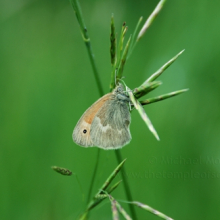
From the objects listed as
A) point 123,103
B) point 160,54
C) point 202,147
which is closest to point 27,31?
point 160,54

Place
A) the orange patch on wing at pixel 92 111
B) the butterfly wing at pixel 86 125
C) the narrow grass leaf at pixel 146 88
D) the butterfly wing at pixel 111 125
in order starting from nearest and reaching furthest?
the narrow grass leaf at pixel 146 88 → the butterfly wing at pixel 111 125 → the butterfly wing at pixel 86 125 → the orange patch on wing at pixel 92 111

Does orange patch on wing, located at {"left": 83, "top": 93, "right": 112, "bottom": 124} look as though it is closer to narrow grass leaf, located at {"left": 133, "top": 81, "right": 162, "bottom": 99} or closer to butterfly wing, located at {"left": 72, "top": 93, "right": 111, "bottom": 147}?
butterfly wing, located at {"left": 72, "top": 93, "right": 111, "bottom": 147}

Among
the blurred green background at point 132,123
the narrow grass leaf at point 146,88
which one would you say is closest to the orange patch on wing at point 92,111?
the blurred green background at point 132,123

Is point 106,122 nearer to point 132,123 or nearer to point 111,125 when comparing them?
point 111,125

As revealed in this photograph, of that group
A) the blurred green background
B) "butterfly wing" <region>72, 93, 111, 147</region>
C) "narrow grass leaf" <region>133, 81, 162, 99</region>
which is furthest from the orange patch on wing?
"narrow grass leaf" <region>133, 81, 162, 99</region>

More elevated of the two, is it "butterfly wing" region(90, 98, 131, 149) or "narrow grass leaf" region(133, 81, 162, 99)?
"narrow grass leaf" region(133, 81, 162, 99)

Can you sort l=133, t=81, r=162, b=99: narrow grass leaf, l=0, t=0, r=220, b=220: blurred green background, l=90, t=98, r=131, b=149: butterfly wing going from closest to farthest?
l=133, t=81, r=162, b=99: narrow grass leaf < l=90, t=98, r=131, b=149: butterfly wing < l=0, t=0, r=220, b=220: blurred green background

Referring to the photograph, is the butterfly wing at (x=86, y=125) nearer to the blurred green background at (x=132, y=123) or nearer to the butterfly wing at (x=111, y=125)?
the butterfly wing at (x=111, y=125)

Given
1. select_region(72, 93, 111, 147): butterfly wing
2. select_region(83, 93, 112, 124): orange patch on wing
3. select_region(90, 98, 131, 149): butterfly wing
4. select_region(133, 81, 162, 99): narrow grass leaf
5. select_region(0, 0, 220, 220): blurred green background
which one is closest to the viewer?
select_region(133, 81, 162, 99): narrow grass leaf
